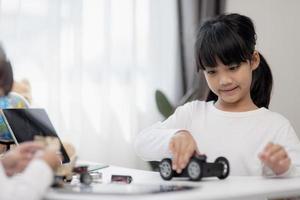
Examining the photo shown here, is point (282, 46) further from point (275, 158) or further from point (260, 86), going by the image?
point (275, 158)

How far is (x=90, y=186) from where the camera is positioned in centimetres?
83

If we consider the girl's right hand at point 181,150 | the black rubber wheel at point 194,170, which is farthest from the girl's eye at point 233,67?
the black rubber wheel at point 194,170

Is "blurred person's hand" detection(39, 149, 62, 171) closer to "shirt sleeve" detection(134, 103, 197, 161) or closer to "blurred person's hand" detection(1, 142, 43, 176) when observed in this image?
"blurred person's hand" detection(1, 142, 43, 176)

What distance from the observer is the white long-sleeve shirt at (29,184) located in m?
0.73

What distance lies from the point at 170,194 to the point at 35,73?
1.60 meters

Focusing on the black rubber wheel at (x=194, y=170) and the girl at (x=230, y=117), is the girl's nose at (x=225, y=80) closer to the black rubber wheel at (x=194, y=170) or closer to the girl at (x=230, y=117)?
the girl at (x=230, y=117)

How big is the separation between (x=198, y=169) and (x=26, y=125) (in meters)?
0.46

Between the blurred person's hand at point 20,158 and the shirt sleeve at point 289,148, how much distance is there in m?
0.50

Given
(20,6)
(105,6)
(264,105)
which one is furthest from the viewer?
(105,6)

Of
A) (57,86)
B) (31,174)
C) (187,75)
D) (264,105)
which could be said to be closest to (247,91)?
(264,105)

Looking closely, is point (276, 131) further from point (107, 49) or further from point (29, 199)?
point (107, 49)

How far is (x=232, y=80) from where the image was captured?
4.22 ft

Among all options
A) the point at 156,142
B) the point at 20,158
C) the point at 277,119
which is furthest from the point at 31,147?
the point at 277,119

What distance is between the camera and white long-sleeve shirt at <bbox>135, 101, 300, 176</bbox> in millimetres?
1194
